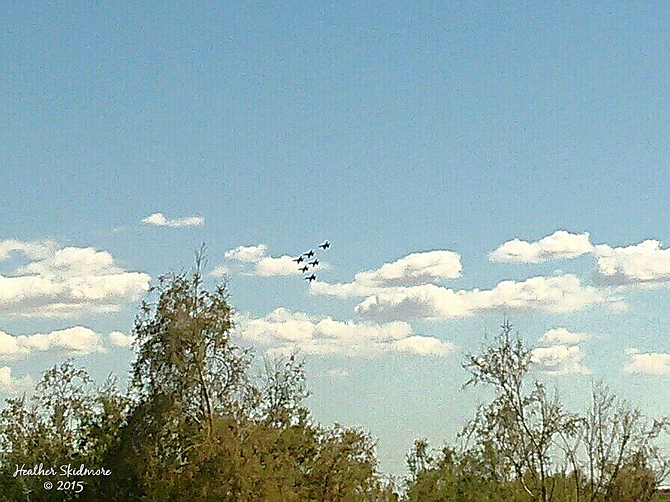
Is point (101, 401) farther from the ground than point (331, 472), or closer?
farther from the ground

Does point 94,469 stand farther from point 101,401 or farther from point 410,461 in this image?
point 410,461

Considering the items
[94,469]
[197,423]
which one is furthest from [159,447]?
[94,469]

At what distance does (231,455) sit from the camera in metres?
43.6

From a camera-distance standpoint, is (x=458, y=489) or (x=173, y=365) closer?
(x=173, y=365)

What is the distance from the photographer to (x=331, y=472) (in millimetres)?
49281

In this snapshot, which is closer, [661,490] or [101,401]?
[661,490]

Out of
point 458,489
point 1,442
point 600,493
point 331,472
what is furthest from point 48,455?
point 600,493

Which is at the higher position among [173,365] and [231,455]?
[173,365]

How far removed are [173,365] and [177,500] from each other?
510 centimetres

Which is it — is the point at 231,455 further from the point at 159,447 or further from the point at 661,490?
the point at 661,490

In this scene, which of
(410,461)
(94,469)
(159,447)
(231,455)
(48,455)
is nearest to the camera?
(231,455)

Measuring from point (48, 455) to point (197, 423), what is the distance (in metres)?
13.0

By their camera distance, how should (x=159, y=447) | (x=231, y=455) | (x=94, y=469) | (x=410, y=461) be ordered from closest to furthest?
(x=231, y=455) < (x=159, y=447) < (x=94, y=469) < (x=410, y=461)

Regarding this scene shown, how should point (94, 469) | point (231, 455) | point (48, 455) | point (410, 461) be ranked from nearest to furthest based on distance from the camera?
point (231, 455) → point (94, 469) → point (48, 455) → point (410, 461)
